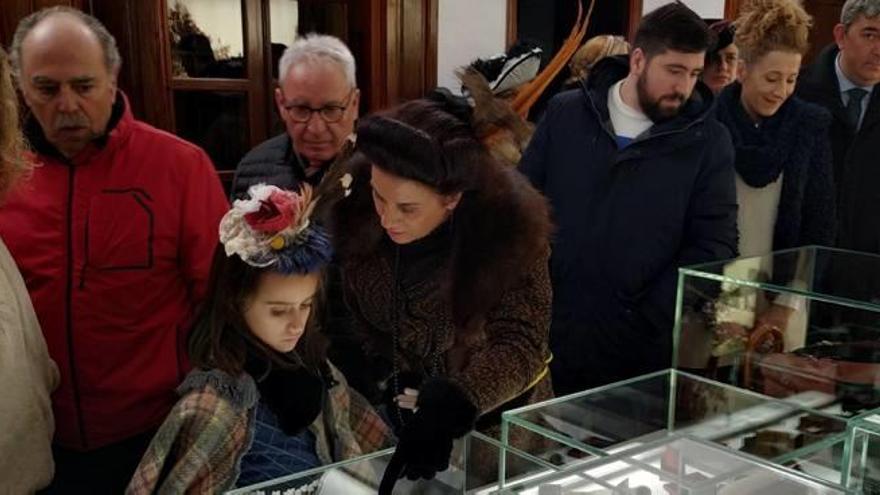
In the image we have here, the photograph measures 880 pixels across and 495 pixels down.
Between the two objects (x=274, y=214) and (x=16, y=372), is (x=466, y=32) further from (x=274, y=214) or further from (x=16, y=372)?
(x=16, y=372)

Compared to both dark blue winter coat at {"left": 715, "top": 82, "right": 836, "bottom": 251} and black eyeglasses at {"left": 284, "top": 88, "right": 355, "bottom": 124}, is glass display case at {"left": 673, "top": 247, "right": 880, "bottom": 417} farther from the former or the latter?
black eyeglasses at {"left": 284, "top": 88, "right": 355, "bottom": 124}

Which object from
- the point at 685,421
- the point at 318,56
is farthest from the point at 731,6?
the point at 685,421

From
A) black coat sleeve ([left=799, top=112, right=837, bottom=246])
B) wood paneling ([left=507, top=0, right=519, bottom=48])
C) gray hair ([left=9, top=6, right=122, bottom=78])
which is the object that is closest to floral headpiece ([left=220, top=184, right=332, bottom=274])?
gray hair ([left=9, top=6, right=122, bottom=78])

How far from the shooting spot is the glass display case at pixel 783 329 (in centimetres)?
133

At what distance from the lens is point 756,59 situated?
200 cm

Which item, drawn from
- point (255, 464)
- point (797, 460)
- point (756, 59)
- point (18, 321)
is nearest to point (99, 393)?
point (18, 321)

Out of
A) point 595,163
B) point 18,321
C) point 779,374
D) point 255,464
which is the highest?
point 595,163

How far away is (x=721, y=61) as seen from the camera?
93.0 inches

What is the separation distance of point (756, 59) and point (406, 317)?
1299 mm

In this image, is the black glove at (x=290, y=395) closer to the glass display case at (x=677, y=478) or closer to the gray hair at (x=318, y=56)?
the glass display case at (x=677, y=478)

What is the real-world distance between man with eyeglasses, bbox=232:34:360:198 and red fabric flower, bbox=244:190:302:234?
375mm

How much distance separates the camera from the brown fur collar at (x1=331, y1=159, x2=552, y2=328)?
3.62ft

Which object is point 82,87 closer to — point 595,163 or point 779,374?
point 595,163

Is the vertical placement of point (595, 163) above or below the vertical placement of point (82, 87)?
below
